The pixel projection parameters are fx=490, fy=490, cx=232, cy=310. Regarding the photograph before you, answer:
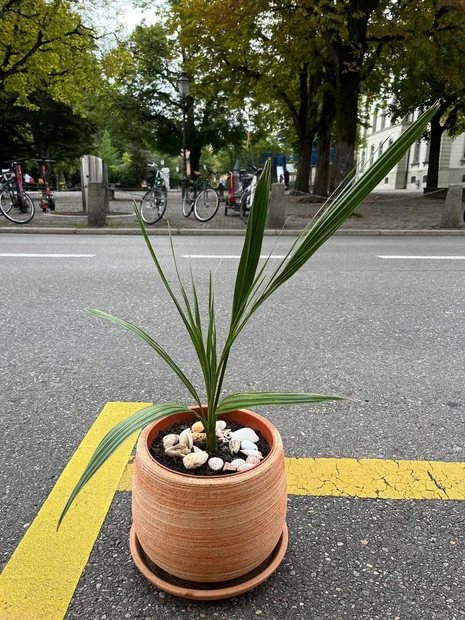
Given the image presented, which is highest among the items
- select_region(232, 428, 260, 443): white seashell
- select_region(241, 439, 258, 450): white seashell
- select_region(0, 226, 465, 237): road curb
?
select_region(0, 226, 465, 237): road curb

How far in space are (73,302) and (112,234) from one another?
20.9 feet

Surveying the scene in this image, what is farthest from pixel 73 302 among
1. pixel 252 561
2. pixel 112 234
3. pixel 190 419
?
pixel 112 234

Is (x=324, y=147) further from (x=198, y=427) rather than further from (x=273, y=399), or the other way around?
(x=273, y=399)

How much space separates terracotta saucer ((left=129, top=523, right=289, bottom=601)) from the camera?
1.31 metres

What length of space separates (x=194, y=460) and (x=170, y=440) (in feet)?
0.45

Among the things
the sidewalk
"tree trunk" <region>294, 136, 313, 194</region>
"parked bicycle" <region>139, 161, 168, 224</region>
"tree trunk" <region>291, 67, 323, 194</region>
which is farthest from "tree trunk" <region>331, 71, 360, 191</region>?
"tree trunk" <region>294, 136, 313, 194</region>

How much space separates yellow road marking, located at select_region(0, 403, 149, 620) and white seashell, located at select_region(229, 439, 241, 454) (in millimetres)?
580

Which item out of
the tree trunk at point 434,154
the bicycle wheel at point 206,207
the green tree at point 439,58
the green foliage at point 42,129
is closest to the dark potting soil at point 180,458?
the green tree at point 439,58

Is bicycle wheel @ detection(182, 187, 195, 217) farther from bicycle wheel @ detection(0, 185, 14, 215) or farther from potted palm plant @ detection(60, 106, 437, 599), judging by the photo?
potted palm plant @ detection(60, 106, 437, 599)

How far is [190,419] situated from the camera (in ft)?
5.29

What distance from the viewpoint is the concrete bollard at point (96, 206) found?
433 inches

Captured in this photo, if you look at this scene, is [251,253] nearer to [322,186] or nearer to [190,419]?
[190,419]

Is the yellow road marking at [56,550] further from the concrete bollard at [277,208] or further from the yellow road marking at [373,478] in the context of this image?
the concrete bollard at [277,208]

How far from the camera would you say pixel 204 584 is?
4.42 ft
